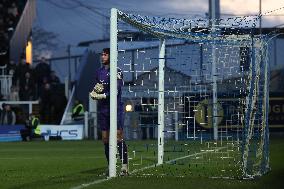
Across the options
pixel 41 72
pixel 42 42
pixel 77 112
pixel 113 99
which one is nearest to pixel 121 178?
pixel 113 99

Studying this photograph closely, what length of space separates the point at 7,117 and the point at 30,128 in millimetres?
2713

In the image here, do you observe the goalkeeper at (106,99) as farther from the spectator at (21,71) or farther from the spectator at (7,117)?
the spectator at (7,117)

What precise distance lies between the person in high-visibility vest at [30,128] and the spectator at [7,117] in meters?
2.26

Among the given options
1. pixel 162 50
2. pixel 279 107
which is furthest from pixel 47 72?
pixel 162 50

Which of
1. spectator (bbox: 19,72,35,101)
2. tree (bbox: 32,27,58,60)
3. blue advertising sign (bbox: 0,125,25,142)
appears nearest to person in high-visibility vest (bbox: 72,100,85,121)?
blue advertising sign (bbox: 0,125,25,142)

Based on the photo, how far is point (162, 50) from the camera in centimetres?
1525

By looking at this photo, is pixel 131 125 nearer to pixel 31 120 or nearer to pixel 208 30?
pixel 31 120

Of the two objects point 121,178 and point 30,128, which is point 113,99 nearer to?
point 121,178

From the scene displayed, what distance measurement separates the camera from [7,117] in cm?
3503

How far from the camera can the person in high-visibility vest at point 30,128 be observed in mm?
32500

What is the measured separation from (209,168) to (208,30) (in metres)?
2.57

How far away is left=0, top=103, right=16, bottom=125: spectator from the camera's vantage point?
1373 inches

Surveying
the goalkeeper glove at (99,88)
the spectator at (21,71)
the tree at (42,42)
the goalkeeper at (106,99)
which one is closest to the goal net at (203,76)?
the goalkeeper at (106,99)

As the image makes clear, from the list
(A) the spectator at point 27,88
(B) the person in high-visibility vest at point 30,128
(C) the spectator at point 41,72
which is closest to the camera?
(B) the person in high-visibility vest at point 30,128
